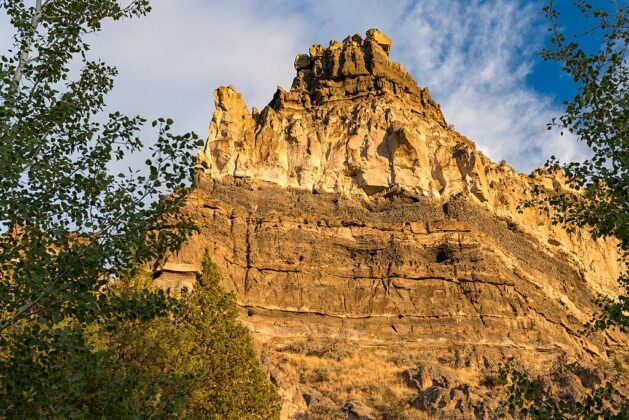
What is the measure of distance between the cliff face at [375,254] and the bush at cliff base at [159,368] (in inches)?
467

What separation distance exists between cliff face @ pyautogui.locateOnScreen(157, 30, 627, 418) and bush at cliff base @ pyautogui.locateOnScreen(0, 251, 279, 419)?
467 inches

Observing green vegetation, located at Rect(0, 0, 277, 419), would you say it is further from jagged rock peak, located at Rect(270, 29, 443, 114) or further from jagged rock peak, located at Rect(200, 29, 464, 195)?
jagged rock peak, located at Rect(270, 29, 443, 114)

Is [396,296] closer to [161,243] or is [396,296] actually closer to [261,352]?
[261,352]

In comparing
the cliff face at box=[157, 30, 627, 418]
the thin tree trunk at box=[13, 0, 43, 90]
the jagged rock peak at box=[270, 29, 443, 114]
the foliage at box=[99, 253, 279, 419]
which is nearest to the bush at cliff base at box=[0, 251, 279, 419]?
the foliage at box=[99, 253, 279, 419]

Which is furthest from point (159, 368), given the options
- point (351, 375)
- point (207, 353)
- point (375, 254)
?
point (375, 254)

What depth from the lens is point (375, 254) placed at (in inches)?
2244

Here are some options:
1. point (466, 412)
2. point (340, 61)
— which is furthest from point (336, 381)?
point (340, 61)

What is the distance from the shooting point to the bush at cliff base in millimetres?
8922

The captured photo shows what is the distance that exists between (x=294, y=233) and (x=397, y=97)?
79.0ft

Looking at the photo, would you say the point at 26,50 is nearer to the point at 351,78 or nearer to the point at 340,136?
the point at 340,136

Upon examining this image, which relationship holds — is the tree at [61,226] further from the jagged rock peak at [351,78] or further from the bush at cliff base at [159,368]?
the jagged rock peak at [351,78]

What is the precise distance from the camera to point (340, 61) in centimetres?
7731

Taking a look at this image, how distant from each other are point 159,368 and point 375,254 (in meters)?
38.5

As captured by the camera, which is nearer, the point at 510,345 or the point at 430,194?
the point at 510,345
